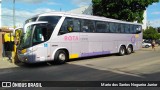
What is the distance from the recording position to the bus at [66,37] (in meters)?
15.1

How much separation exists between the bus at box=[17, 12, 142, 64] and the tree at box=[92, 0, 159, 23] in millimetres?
8082

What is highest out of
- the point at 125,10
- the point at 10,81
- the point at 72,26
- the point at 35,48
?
the point at 125,10

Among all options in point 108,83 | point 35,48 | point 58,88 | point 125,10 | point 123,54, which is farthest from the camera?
point 125,10

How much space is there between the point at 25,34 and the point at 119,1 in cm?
1775

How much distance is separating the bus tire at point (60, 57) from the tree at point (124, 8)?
15.1m

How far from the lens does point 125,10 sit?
3009cm

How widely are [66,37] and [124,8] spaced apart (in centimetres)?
1563

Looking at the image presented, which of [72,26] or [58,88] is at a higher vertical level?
[72,26]

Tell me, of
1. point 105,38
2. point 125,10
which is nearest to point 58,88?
point 105,38

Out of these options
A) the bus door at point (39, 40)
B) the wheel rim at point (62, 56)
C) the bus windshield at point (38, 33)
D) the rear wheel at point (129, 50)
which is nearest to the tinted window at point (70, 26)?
the bus windshield at point (38, 33)

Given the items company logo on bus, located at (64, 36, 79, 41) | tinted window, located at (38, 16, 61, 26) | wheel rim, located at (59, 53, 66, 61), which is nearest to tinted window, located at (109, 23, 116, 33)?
company logo on bus, located at (64, 36, 79, 41)

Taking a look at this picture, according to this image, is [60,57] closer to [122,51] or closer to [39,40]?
[39,40]

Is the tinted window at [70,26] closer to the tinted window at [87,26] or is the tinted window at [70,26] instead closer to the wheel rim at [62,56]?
the tinted window at [87,26]

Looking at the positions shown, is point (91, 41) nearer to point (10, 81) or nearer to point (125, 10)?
point (10, 81)
